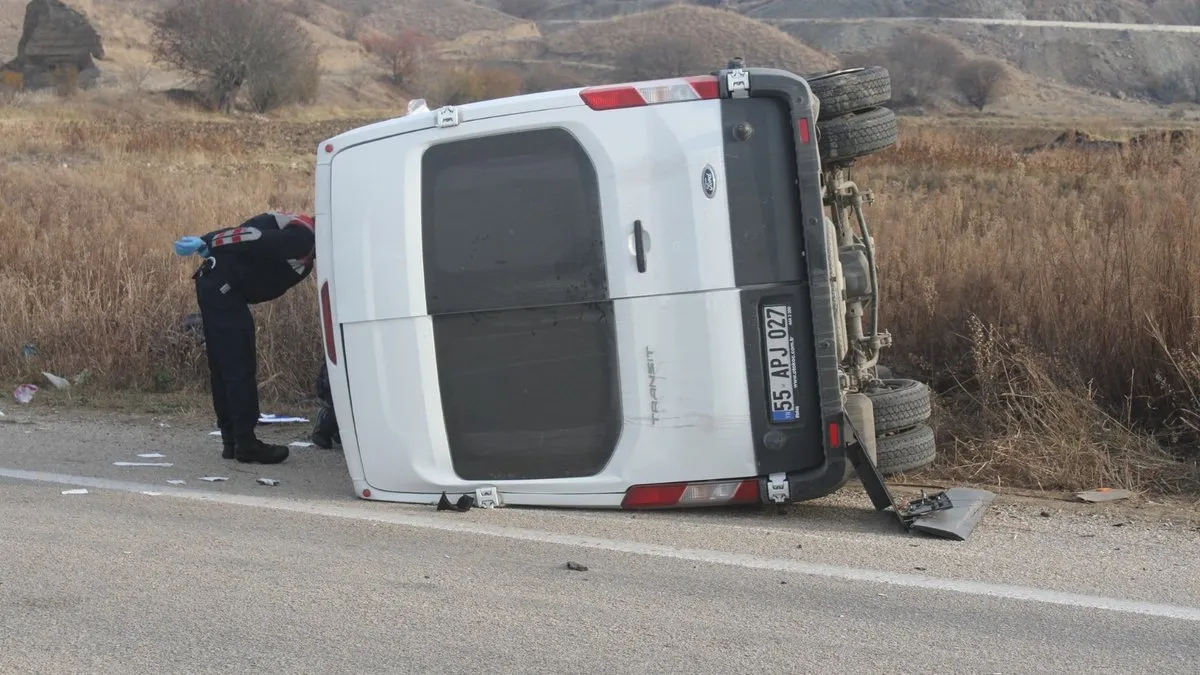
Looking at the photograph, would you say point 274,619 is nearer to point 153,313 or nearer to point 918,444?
point 918,444

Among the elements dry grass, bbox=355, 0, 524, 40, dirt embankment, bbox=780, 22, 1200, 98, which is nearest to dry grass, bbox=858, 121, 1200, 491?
dirt embankment, bbox=780, 22, 1200, 98

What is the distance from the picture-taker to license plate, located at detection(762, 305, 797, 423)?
511 cm

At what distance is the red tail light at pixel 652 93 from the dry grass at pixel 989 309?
254 centimetres

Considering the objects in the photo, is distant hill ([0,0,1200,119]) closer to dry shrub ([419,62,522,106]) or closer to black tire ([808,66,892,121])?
dry shrub ([419,62,522,106])

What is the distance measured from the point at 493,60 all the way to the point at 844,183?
8310 centimetres

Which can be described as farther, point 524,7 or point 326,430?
point 524,7

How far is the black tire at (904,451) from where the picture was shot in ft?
19.5

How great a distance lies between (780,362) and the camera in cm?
514

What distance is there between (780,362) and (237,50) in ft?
191

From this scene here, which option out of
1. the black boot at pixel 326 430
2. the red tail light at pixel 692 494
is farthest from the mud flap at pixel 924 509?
the black boot at pixel 326 430

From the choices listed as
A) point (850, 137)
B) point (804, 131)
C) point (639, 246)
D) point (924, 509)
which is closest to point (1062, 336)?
point (850, 137)

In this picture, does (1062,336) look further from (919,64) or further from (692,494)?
(919,64)

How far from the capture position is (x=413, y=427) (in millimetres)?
5391

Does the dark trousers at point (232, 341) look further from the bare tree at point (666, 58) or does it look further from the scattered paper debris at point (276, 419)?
the bare tree at point (666, 58)
